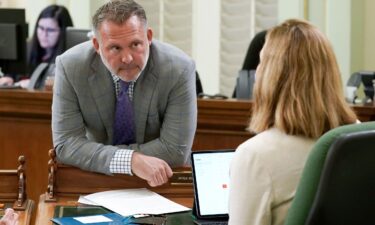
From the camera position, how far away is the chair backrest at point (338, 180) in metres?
1.78

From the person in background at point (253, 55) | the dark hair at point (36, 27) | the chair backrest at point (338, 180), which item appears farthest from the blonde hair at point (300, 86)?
the dark hair at point (36, 27)

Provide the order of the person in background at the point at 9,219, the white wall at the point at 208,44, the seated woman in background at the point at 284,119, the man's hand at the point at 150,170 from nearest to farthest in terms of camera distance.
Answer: the seated woman in background at the point at 284,119 < the person in background at the point at 9,219 < the man's hand at the point at 150,170 < the white wall at the point at 208,44

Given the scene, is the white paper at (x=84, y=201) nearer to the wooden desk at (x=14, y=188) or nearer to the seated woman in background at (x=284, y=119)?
the wooden desk at (x=14, y=188)

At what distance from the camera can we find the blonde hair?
2.00m

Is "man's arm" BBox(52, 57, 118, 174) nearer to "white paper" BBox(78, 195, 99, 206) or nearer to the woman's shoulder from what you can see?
"white paper" BBox(78, 195, 99, 206)

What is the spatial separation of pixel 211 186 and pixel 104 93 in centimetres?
70

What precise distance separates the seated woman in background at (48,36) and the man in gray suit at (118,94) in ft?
9.22

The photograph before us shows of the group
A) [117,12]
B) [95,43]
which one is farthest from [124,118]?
[117,12]

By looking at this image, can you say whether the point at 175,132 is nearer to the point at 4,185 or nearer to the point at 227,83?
the point at 4,185

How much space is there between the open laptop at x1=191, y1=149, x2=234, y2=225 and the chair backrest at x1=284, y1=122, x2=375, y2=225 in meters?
0.69

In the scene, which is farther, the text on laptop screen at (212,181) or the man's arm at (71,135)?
the man's arm at (71,135)

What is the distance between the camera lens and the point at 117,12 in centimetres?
291

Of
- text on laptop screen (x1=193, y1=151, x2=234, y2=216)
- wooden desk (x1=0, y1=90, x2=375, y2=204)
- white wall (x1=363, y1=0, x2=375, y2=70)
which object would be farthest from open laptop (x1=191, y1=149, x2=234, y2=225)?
white wall (x1=363, y1=0, x2=375, y2=70)

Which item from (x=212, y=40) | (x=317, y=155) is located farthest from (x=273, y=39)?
(x=212, y=40)
